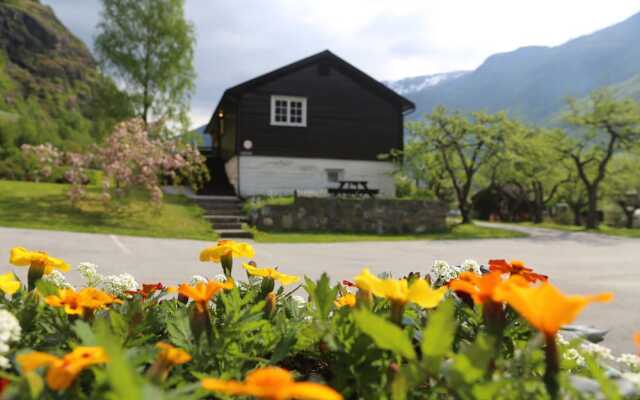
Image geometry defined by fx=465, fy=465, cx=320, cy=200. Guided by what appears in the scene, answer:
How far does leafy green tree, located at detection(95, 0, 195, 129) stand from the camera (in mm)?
26094

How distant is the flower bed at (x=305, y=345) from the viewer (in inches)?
30.7

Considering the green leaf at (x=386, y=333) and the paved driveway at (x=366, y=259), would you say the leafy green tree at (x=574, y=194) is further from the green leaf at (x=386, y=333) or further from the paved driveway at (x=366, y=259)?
the green leaf at (x=386, y=333)

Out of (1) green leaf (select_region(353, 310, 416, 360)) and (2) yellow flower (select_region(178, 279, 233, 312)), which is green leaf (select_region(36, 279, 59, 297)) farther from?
(1) green leaf (select_region(353, 310, 416, 360))

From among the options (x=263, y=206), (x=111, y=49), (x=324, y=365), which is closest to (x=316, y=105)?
(x=263, y=206)

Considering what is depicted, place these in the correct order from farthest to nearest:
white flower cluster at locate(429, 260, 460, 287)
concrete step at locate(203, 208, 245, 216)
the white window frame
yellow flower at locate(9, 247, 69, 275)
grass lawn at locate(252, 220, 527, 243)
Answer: the white window frame → concrete step at locate(203, 208, 245, 216) → grass lawn at locate(252, 220, 527, 243) → white flower cluster at locate(429, 260, 460, 287) → yellow flower at locate(9, 247, 69, 275)

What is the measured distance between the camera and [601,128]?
2273 centimetres

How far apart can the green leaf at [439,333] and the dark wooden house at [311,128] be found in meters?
19.3

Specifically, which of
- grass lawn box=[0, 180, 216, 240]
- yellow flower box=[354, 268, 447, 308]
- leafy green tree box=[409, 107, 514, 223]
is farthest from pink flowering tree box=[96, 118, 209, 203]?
yellow flower box=[354, 268, 447, 308]

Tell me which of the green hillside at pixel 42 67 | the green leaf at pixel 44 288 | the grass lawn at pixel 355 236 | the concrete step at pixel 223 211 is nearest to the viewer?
the green leaf at pixel 44 288

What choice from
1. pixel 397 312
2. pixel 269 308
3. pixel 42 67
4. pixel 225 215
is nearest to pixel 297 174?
pixel 225 215

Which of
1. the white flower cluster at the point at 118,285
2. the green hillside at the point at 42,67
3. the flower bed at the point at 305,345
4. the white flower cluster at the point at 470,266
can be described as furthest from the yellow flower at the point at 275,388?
the green hillside at the point at 42,67

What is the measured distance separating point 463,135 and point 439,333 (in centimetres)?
2160

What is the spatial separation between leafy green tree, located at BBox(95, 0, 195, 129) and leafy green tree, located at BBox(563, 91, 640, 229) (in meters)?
21.3

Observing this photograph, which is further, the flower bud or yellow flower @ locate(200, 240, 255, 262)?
yellow flower @ locate(200, 240, 255, 262)
